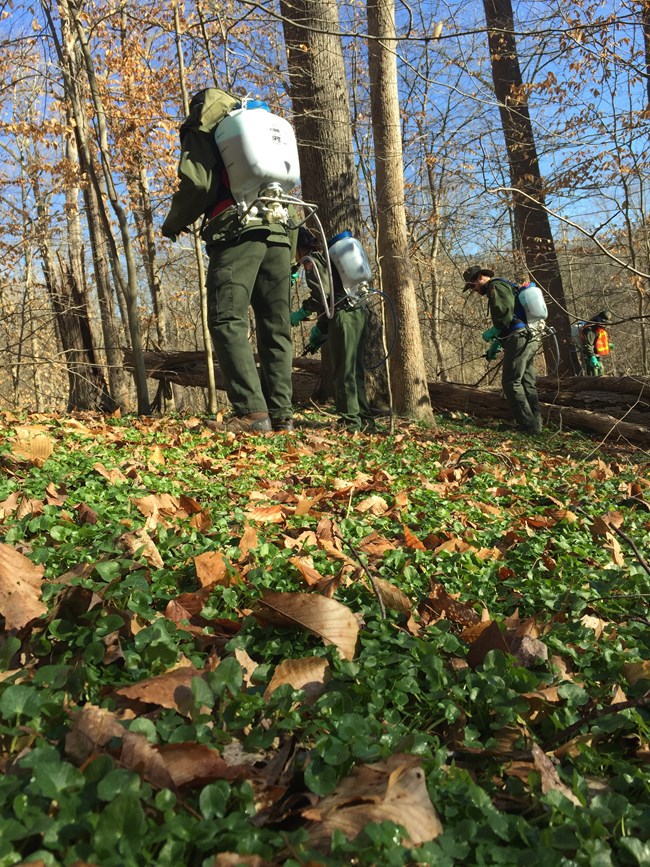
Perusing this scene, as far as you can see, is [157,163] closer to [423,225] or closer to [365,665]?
[423,225]

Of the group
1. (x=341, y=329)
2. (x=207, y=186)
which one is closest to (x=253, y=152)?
(x=207, y=186)

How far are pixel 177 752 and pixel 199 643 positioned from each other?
0.51 m

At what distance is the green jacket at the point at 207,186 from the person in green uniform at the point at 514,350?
4.68 metres

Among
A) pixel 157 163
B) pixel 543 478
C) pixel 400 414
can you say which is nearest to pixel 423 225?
pixel 157 163

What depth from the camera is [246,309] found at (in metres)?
5.14

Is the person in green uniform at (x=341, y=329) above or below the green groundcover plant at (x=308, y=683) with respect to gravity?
above

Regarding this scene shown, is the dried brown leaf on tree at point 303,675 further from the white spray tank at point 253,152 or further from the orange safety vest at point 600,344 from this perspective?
the orange safety vest at point 600,344

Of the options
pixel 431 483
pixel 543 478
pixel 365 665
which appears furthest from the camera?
pixel 543 478

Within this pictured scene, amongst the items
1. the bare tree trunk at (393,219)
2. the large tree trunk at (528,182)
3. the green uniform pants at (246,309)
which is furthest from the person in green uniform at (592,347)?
the green uniform pants at (246,309)

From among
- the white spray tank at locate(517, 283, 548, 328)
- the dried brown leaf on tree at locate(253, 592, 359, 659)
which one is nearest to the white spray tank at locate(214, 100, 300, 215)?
the dried brown leaf on tree at locate(253, 592, 359, 659)

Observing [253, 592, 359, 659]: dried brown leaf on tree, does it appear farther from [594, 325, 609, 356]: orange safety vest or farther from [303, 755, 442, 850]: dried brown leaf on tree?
[594, 325, 609, 356]: orange safety vest

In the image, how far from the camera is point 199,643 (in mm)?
1662

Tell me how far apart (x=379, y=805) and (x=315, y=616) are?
2.10ft

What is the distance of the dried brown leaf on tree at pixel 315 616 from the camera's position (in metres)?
1.68
